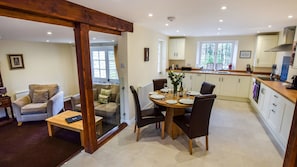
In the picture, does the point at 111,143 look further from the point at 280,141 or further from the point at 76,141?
the point at 280,141

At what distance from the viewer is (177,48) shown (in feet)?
20.0

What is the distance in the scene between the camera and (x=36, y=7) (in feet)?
5.37

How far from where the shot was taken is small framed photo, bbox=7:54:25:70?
424cm

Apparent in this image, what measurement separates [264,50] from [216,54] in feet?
4.91

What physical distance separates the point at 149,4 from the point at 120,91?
6.59 feet

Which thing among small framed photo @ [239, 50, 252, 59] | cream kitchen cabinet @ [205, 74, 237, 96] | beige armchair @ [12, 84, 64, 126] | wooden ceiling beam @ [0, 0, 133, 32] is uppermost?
wooden ceiling beam @ [0, 0, 133, 32]

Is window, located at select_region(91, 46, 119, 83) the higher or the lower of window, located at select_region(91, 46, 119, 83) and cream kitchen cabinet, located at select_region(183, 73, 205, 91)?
the higher

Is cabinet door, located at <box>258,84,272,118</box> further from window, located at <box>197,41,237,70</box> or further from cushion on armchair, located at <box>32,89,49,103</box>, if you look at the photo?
cushion on armchair, located at <box>32,89,49,103</box>

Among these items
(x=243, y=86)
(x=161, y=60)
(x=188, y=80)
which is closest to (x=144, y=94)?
(x=161, y=60)

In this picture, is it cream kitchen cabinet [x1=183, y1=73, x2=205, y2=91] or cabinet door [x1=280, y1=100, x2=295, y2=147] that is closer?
cabinet door [x1=280, y1=100, x2=295, y2=147]

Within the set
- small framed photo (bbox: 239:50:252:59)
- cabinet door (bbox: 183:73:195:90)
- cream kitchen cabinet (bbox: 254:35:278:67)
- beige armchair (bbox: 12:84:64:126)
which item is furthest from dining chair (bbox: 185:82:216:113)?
beige armchair (bbox: 12:84:64:126)

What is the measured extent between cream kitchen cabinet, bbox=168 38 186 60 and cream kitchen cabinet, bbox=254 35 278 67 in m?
2.37

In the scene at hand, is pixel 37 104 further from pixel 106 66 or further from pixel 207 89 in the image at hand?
pixel 207 89

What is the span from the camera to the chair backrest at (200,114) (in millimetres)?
2359
